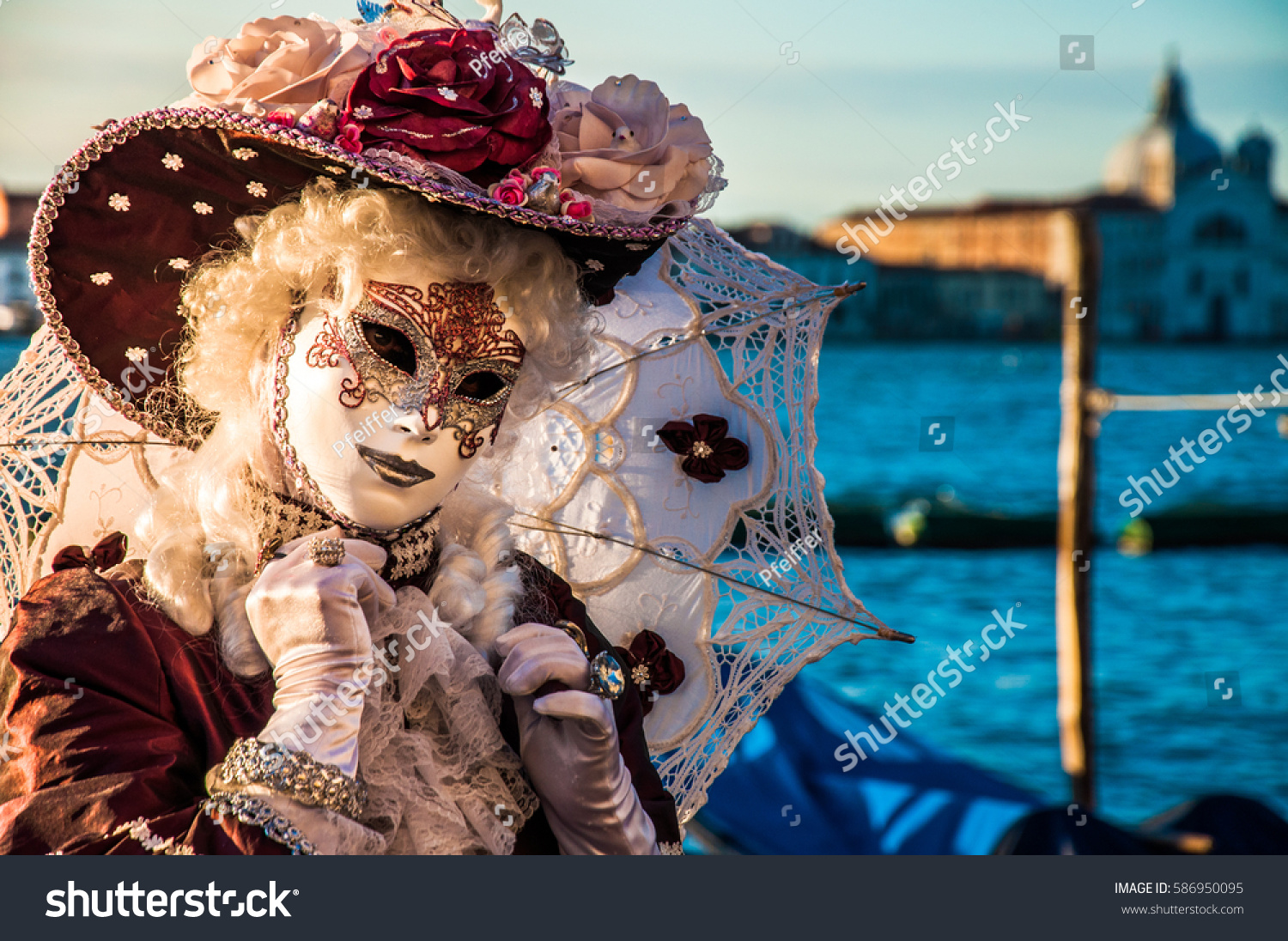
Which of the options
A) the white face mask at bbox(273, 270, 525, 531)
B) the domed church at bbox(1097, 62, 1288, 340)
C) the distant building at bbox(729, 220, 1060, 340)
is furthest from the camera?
the domed church at bbox(1097, 62, 1288, 340)

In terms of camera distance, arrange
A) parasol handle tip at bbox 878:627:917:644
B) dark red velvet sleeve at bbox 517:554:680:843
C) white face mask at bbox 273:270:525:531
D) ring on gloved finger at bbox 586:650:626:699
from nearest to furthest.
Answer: white face mask at bbox 273:270:525:531 < ring on gloved finger at bbox 586:650:626:699 < dark red velvet sleeve at bbox 517:554:680:843 < parasol handle tip at bbox 878:627:917:644

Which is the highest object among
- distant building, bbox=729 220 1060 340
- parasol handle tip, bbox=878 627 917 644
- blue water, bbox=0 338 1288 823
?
distant building, bbox=729 220 1060 340

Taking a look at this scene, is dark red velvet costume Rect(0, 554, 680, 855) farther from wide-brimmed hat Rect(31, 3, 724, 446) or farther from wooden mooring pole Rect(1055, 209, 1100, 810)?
wooden mooring pole Rect(1055, 209, 1100, 810)

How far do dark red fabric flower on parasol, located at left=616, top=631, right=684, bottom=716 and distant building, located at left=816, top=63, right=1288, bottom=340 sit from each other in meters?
32.9

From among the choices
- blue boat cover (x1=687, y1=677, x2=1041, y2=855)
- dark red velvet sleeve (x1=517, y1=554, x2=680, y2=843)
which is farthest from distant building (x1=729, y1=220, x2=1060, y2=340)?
dark red velvet sleeve (x1=517, y1=554, x2=680, y2=843)

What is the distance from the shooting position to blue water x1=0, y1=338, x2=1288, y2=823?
36.0ft

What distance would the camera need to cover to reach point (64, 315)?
1902 mm

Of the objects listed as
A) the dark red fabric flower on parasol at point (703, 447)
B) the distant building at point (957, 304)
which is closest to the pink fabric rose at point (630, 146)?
the dark red fabric flower on parasol at point (703, 447)

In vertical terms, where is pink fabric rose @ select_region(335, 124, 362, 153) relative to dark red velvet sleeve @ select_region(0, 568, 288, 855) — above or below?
above

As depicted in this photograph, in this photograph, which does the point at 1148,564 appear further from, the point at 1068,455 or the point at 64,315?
the point at 64,315

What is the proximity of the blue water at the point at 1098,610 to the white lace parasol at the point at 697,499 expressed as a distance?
3.28ft

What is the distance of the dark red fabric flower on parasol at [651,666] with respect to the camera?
7.52 ft
